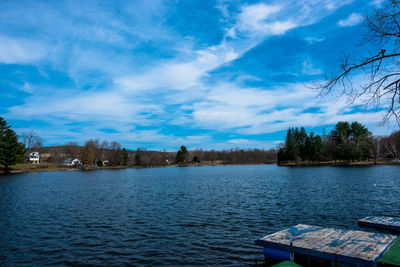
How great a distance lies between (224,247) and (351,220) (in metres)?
11.0

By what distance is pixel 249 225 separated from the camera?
18.0 metres

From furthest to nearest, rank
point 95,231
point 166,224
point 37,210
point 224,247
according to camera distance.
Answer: point 37,210
point 166,224
point 95,231
point 224,247

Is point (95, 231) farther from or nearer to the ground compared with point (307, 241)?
nearer to the ground

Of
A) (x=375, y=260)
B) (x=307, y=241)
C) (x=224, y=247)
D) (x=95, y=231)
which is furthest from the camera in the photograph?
(x=95, y=231)

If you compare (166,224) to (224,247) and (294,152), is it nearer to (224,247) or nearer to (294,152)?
(224,247)

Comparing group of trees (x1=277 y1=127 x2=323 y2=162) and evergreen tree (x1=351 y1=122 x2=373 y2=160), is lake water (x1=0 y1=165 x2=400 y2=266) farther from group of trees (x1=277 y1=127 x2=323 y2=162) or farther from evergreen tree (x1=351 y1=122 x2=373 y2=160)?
group of trees (x1=277 y1=127 x2=323 y2=162)

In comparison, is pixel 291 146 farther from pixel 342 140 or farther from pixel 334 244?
pixel 334 244

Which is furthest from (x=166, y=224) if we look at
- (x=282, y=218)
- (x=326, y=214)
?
(x=326, y=214)

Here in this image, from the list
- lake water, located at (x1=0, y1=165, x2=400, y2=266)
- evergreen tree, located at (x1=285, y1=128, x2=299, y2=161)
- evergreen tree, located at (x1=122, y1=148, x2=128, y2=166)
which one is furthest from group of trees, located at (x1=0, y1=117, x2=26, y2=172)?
evergreen tree, located at (x1=285, y1=128, x2=299, y2=161)

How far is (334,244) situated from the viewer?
10258 mm

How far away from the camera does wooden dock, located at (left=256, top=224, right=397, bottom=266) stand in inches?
350

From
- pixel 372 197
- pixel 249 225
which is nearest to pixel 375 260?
pixel 249 225

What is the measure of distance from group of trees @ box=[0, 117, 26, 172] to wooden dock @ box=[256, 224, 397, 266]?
106547 millimetres

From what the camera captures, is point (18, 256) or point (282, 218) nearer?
point (18, 256)
